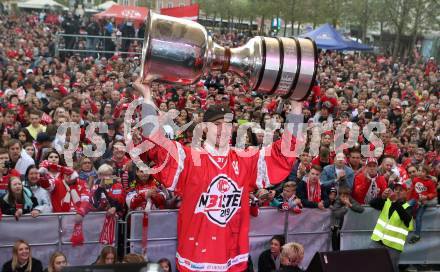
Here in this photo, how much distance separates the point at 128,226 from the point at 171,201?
0.58 m

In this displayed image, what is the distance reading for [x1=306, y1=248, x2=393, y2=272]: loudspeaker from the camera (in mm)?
3807

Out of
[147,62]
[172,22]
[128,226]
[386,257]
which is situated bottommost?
[128,226]

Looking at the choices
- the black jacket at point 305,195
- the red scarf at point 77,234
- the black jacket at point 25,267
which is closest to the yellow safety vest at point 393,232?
the black jacket at point 305,195

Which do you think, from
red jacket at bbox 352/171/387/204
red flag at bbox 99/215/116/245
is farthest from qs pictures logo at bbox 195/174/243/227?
red jacket at bbox 352/171/387/204

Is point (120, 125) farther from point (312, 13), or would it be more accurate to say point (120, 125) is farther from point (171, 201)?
point (312, 13)

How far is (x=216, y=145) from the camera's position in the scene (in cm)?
434

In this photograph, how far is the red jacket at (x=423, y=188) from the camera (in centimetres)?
800

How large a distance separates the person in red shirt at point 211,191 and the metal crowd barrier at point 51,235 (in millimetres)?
2695

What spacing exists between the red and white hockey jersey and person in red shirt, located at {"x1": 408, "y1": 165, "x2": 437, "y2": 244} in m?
4.07

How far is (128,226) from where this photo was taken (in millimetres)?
6938

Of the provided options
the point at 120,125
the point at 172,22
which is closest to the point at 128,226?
the point at 120,125

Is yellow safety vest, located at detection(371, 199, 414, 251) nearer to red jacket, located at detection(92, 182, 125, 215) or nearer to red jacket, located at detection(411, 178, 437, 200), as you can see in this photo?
red jacket, located at detection(411, 178, 437, 200)

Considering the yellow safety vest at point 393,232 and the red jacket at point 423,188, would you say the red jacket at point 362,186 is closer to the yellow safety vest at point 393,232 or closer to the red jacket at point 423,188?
the red jacket at point 423,188

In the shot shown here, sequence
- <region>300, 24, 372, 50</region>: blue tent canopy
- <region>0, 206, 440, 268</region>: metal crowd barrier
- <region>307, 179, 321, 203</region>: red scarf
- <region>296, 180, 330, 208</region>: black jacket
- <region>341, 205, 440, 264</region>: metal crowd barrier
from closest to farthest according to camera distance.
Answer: <region>0, 206, 440, 268</region>: metal crowd barrier, <region>296, 180, 330, 208</region>: black jacket, <region>307, 179, 321, 203</region>: red scarf, <region>341, 205, 440, 264</region>: metal crowd barrier, <region>300, 24, 372, 50</region>: blue tent canopy
